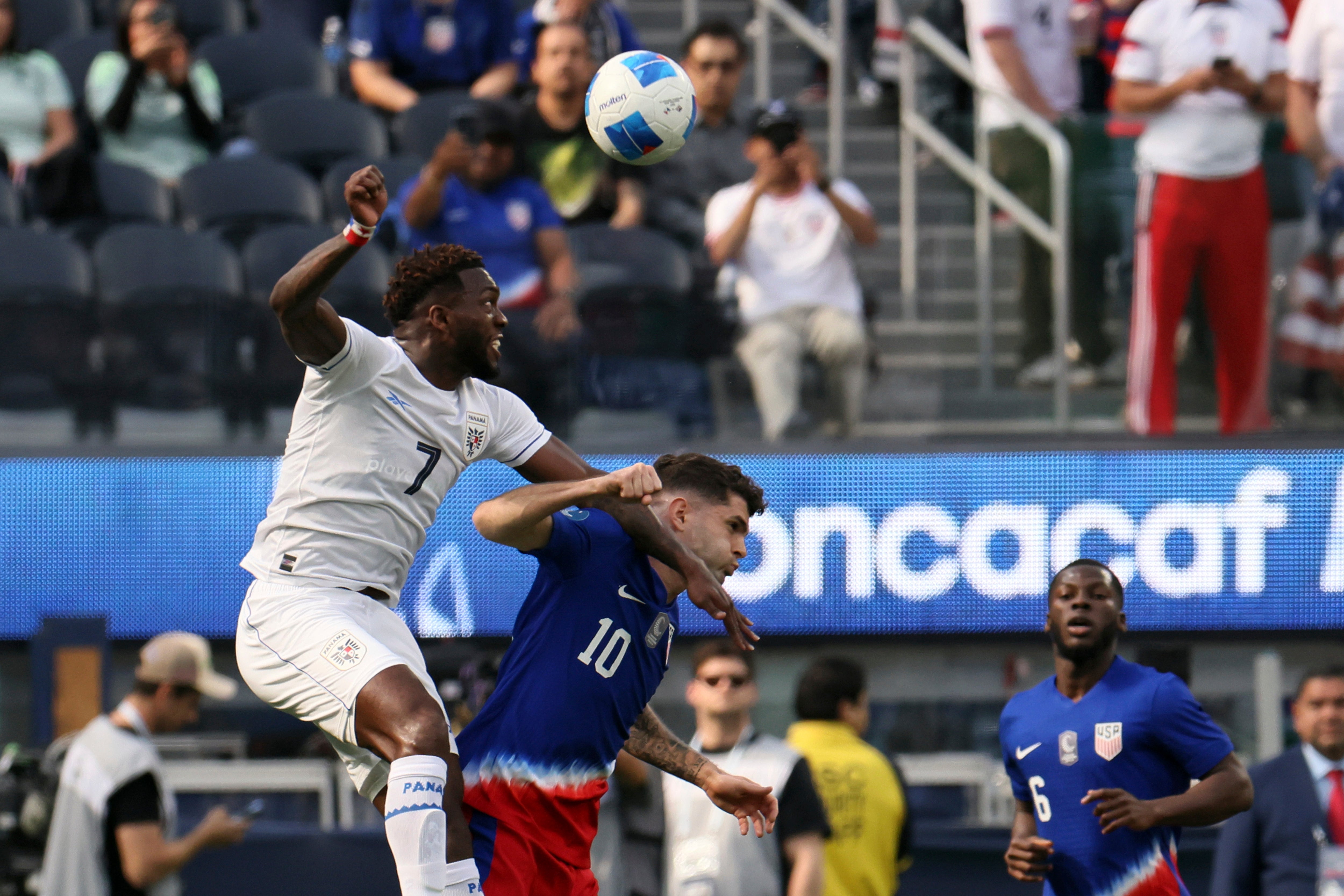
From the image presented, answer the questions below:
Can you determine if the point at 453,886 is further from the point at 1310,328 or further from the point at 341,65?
the point at 341,65

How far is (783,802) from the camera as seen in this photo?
247 inches

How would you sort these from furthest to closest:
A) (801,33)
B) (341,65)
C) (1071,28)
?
1. (341,65)
2. (801,33)
3. (1071,28)

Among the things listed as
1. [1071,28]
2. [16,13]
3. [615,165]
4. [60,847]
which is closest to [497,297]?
[60,847]

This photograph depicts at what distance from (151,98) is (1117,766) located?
7117mm

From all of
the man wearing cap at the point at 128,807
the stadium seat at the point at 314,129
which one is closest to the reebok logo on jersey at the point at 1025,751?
the man wearing cap at the point at 128,807

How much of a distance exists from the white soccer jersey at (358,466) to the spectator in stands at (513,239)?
3712mm

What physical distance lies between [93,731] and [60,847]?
414mm

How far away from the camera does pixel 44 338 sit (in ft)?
29.7

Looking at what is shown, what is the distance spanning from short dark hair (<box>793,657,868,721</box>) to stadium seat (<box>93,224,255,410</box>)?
368cm

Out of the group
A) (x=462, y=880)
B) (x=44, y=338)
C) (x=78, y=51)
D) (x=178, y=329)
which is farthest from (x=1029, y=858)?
(x=78, y=51)

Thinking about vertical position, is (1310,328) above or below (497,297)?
below

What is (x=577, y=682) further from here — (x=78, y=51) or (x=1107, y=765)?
(x=78, y=51)

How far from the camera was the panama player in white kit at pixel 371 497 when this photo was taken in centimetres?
459

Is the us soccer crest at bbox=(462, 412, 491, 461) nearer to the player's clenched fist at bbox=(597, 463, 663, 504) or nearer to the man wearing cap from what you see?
the player's clenched fist at bbox=(597, 463, 663, 504)
